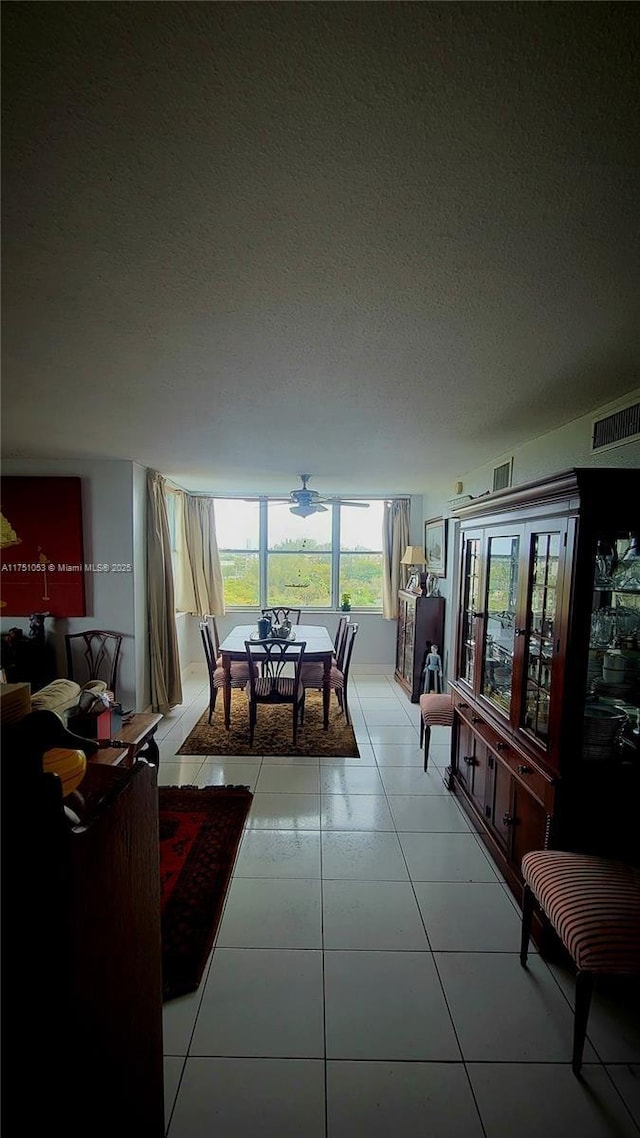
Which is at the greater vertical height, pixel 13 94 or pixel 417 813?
pixel 13 94

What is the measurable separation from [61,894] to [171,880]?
2.03m

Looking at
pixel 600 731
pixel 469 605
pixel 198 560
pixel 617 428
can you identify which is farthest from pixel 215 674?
pixel 617 428

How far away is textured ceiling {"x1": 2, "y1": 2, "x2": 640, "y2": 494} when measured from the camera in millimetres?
631

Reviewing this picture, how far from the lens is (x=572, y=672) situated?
180 centimetres

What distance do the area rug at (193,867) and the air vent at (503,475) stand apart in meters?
2.87

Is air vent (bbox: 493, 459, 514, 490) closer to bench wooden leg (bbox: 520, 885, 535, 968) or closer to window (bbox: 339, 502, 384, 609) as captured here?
bench wooden leg (bbox: 520, 885, 535, 968)

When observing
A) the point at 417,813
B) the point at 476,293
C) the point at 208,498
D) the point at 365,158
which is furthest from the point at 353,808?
the point at 208,498

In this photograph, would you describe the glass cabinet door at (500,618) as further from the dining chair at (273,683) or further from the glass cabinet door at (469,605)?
the dining chair at (273,683)

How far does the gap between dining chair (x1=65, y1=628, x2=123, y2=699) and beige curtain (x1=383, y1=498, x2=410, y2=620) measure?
3.49 meters

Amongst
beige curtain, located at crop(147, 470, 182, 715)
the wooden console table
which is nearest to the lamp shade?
beige curtain, located at crop(147, 470, 182, 715)

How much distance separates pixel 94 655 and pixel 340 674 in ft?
7.72

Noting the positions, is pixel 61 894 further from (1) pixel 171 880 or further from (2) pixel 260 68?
(1) pixel 171 880

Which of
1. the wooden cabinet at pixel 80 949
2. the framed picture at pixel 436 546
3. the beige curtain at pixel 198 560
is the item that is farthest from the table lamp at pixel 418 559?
the wooden cabinet at pixel 80 949

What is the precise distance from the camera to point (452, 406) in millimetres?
2268
